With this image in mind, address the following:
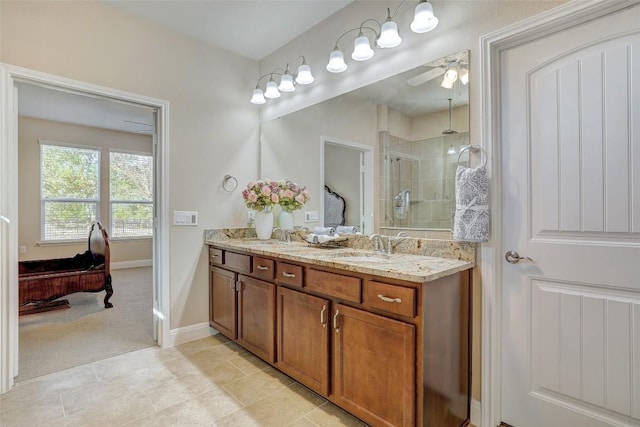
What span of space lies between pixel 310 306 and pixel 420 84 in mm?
1545

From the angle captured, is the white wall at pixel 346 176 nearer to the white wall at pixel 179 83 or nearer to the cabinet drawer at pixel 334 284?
the cabinet drawer at pixel 334 284

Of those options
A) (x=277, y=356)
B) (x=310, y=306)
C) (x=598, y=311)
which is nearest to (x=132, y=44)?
(x=310, y=306)

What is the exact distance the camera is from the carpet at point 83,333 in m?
2.46

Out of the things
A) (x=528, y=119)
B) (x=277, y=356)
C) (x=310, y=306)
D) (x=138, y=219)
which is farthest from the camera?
(x=138, y=219)

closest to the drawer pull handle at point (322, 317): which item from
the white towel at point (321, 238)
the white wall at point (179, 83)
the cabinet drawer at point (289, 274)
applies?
the cabinet drawer at point (289, 274)

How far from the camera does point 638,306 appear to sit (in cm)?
133

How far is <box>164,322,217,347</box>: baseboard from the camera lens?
275 cm

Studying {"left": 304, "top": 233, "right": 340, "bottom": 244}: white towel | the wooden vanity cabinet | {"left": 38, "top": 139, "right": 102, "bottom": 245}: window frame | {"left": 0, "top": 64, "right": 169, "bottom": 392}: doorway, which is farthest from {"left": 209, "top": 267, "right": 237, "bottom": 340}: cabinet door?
{"left": 38, "top": 139, "right": 102, "bottom": 245}: window frame

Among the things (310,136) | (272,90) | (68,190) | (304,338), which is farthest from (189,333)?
(68,190)

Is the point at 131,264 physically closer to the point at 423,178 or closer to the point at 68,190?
the point at 68,190

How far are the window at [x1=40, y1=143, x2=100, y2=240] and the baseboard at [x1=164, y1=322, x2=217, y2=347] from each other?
4271mm

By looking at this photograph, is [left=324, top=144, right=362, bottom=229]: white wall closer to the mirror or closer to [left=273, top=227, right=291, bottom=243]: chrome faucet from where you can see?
the mirror

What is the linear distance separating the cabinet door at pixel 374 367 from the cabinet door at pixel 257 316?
604 millimetres

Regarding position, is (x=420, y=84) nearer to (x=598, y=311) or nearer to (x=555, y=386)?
(x=598, y=311)
